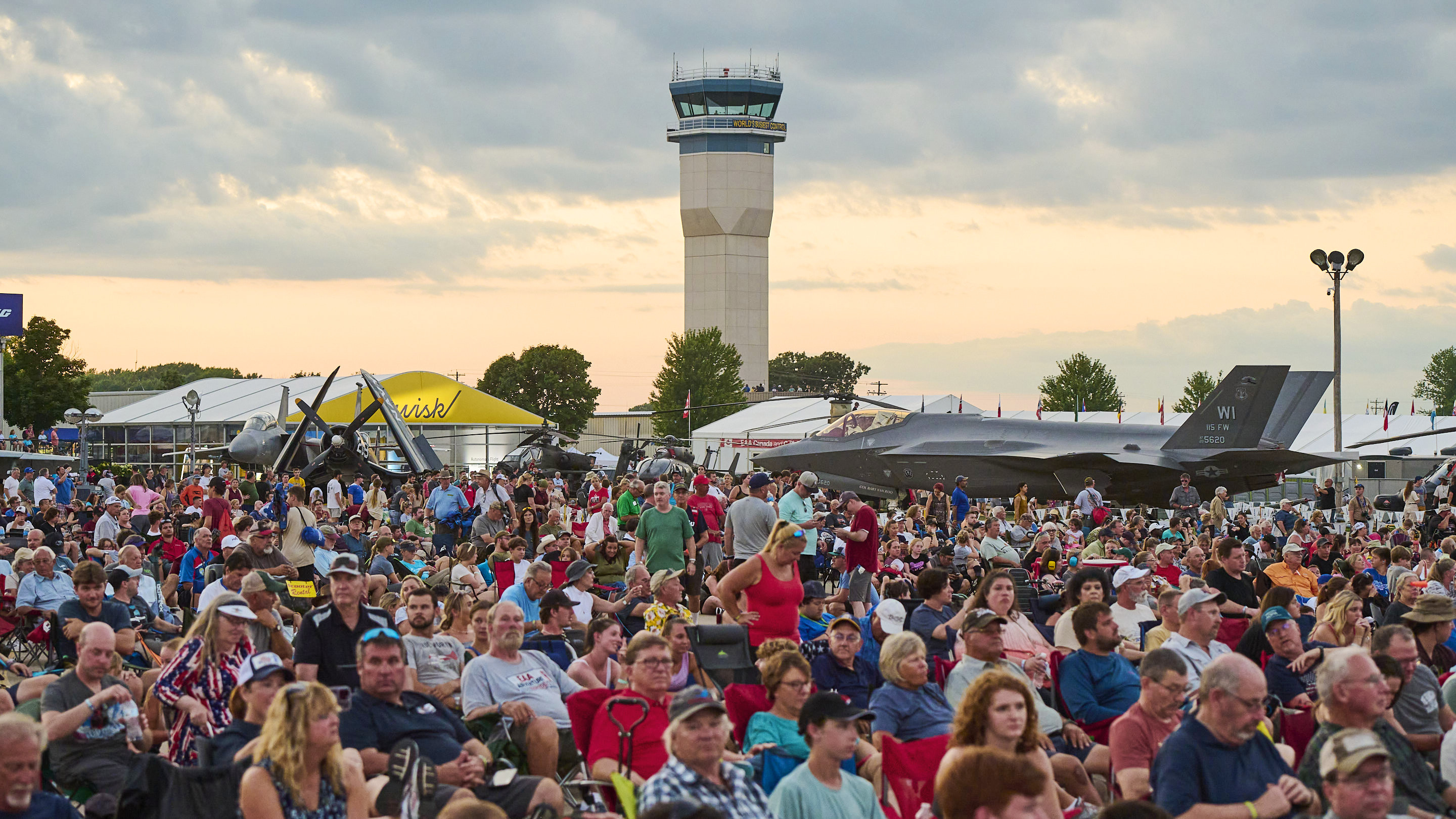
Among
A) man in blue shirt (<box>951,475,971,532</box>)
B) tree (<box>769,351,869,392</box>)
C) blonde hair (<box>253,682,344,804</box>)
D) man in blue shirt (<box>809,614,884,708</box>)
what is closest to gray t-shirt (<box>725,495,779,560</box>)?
man in blue shirt (<box>809,614,884,708</box>)

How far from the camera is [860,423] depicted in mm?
26828

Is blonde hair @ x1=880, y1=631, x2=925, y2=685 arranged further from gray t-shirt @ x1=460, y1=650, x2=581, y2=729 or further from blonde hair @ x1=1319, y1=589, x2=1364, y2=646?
blonde hair @ x1=1319, y1=589, x2=1364, y2=646

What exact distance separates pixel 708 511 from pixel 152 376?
112167 millimetres

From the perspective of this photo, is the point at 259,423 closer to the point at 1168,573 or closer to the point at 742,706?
the point at 1168,573

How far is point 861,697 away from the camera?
6348 millimetres

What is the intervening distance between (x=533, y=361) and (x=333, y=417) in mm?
27436

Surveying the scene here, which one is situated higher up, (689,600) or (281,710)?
(281,710)

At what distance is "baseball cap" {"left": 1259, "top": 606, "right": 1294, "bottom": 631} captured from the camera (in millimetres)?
6293

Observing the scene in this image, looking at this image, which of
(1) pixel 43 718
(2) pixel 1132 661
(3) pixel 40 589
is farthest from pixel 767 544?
(3) pixel 40 589

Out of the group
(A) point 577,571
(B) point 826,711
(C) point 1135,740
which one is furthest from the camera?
(A) point 577,571

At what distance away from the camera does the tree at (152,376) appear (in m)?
105

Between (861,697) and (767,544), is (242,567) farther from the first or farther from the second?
(861,697)

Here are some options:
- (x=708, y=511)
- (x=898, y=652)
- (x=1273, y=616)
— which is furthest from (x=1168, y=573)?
(x=898, y=652)

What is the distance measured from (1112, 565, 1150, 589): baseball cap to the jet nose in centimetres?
2483
